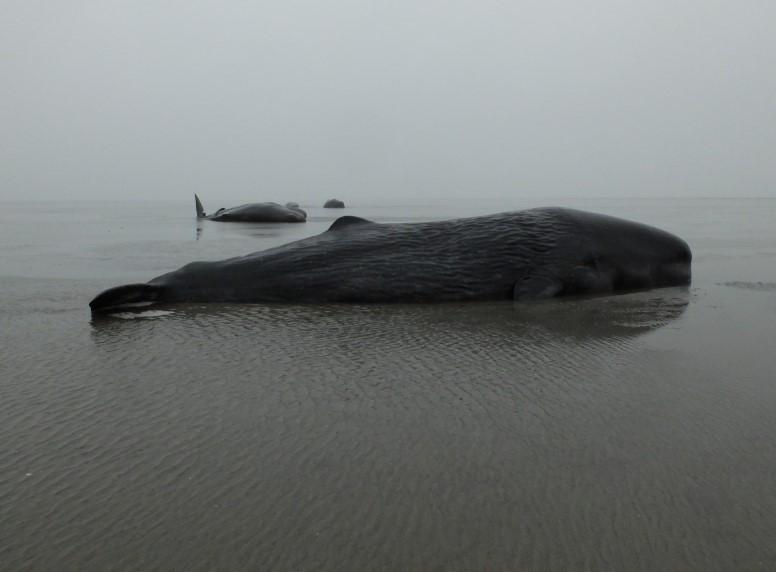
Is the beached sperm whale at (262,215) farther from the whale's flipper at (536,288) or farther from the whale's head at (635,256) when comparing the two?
the whale's flipper at (536,288)

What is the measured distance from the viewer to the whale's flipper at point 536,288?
21.0 feet

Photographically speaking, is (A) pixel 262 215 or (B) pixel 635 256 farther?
(A) pixel 262 215

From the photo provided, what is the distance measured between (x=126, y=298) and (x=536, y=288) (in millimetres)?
4190

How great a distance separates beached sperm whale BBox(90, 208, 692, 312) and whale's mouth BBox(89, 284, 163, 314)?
1 centimetres

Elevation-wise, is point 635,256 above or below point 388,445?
above

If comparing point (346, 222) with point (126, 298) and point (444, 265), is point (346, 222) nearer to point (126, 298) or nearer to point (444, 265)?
point (444, 265)

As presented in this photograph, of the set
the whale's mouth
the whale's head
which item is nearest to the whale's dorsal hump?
the whale's mouth

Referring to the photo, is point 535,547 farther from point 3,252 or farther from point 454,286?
point 3,252

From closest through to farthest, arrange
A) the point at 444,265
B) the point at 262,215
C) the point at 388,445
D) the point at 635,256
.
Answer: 1. the point at 388,445
2. the point at 444,265
3. the point at 635,256
4. the point at 262,215

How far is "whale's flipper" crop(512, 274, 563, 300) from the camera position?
252 inches

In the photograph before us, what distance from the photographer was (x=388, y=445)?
2678mm

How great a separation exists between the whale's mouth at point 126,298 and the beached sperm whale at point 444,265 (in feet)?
0.04

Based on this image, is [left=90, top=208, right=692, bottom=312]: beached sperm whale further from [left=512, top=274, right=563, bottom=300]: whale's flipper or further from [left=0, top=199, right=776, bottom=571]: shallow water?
[left=0, top=199, right=776, bottom=571]: shallow water

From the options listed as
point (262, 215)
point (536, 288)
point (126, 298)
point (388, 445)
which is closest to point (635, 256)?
point (536, 288)
